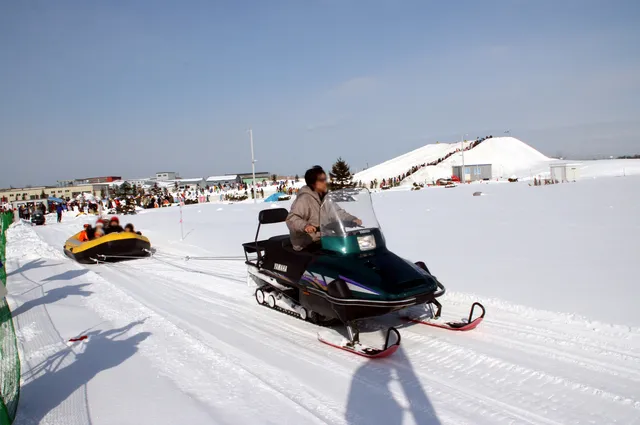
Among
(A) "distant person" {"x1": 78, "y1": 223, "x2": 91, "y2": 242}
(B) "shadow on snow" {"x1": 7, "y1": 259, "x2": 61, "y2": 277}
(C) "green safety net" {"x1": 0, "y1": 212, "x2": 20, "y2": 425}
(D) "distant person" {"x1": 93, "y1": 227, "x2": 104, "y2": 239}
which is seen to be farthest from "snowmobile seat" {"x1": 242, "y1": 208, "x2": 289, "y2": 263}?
(A) "distant person" {"x1": 78, "y1": 223, "x2": 91, "y2": 242}

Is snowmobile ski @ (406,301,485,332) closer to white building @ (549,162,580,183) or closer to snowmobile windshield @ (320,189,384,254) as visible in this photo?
snowmobile windshield @ (320,189,384,254)

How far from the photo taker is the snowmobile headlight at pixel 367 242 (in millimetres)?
5504

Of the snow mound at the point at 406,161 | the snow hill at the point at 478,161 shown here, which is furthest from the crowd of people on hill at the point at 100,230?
the snow mound at the point at 406,161

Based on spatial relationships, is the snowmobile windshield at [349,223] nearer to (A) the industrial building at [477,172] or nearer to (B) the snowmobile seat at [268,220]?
(B) the snowmobile seat at [268,220]

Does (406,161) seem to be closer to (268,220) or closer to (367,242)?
(268,220)

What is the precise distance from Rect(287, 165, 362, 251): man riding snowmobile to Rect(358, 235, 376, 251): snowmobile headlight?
28.7 inches

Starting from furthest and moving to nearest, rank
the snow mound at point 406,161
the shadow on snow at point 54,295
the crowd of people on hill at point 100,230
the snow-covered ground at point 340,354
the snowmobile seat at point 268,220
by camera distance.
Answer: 1. the snow mound at point 406,161
2. the crowd of people on hill at point 100,230
3. the shadow on snow at point 54,295
4. the snowmobile seat at point 268,220
5. the snow-covered ground at point 340,354

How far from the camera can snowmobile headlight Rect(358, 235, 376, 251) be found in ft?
18.1

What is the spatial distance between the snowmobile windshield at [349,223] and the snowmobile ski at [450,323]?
105 cm

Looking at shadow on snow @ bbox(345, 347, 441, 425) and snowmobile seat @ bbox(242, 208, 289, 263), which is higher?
snowmobile seat @ bbox(242, 208, 289, 263)

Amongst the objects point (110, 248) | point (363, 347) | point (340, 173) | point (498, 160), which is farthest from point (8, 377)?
point (498, 160)

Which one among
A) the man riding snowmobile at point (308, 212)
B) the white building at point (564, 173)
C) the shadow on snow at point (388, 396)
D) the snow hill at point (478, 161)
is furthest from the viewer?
the snow hill at point (478, 161)

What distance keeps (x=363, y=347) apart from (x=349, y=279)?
0.74 m

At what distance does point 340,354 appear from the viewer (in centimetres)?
484
